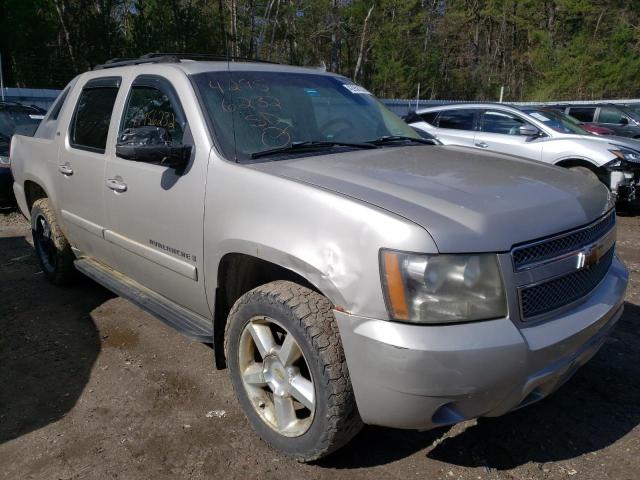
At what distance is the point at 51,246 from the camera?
485cm

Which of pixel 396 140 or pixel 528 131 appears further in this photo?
pixel 528 131

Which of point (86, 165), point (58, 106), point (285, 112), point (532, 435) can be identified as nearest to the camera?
point (532, 435)

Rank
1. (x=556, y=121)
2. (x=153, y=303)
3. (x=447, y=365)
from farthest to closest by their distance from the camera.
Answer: (x=556, y=121) < (x=153, y=303) < (x=447, y=365)

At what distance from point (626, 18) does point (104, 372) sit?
44353mm

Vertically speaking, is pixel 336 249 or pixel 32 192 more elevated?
pixel 336 249

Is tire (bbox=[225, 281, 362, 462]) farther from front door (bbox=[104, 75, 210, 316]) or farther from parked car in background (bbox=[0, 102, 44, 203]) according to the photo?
parked car in background (bbox=[0, 102, 44, 203])

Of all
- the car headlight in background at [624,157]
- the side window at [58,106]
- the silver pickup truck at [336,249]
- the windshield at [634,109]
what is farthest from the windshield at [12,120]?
the windshield at [634,109]

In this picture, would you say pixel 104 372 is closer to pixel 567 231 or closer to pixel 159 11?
pixel 567 231

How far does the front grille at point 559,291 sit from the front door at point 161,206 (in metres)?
1.60

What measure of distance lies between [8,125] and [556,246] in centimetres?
879

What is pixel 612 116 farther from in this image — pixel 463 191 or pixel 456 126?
pixel 463 191

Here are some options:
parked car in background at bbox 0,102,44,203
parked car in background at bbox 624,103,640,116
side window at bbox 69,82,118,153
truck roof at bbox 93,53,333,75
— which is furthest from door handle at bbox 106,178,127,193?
parked car in background at bbox 624,103,640,116

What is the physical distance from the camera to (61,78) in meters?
18.2

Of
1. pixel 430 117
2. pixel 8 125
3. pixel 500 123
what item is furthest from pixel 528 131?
pixel 8 125
